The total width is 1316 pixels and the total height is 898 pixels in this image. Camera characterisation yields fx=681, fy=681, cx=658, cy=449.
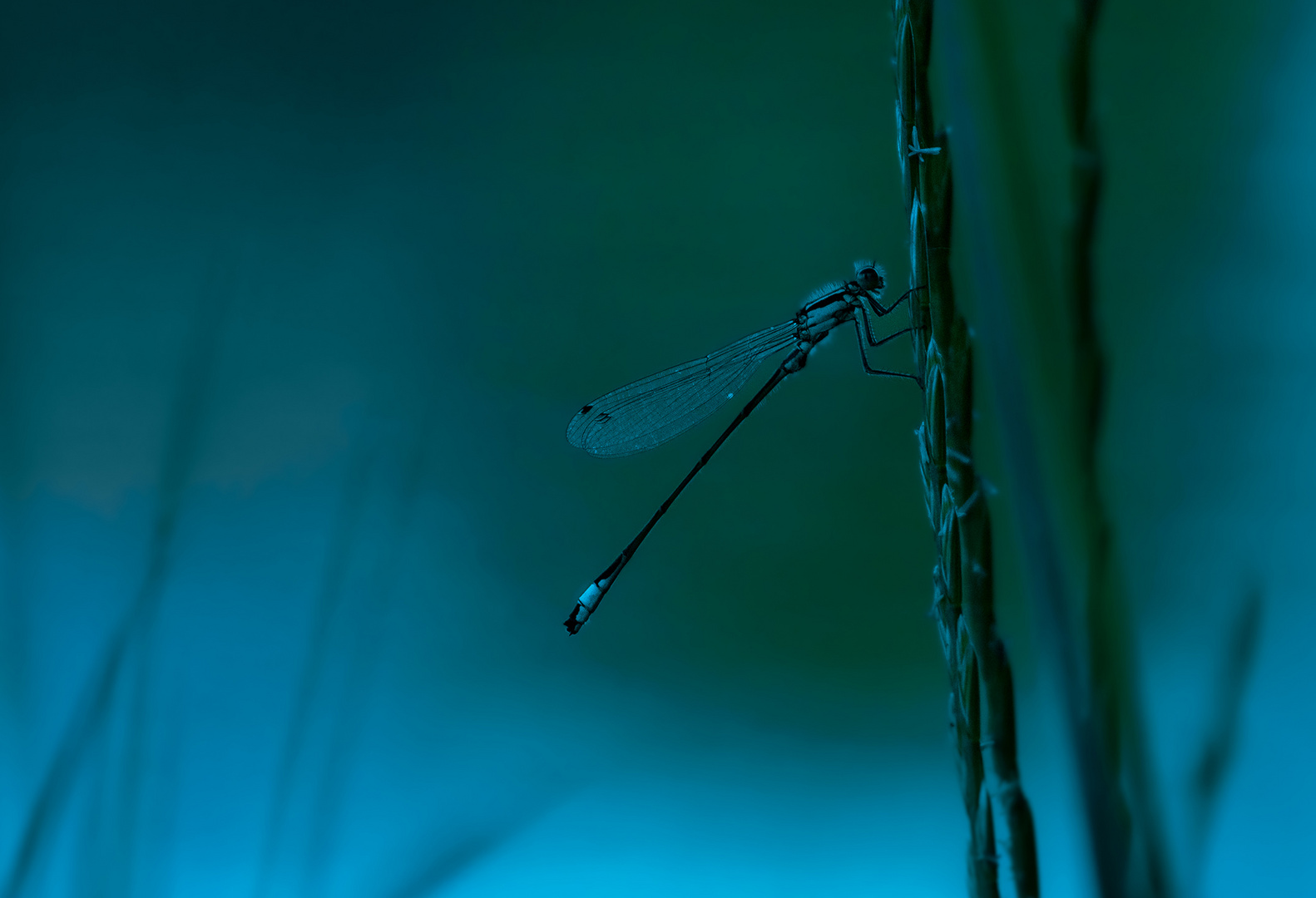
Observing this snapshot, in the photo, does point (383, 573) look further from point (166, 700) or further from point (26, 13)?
point (26, 13)

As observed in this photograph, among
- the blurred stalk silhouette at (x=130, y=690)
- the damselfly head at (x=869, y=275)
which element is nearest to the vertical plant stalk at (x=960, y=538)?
the damselfly head at (x=869, y=275)

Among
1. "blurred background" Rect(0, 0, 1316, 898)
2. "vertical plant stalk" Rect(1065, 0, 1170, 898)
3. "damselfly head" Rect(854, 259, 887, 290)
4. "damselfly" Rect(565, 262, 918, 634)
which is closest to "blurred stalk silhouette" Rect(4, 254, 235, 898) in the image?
"blurred background" Rect(0, 0, 1316, 898)

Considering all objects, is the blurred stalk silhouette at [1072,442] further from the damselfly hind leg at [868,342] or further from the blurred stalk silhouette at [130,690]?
the blurred stalk silhouette at [130,690]

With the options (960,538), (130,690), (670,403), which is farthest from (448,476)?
(960,538)

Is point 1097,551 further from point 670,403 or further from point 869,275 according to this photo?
point 670,403

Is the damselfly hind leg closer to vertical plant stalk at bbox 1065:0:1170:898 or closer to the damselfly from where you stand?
the damselfly

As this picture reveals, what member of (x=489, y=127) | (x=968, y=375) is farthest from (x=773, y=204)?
(x=968, y=375)
